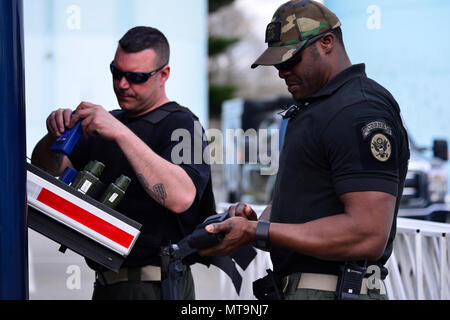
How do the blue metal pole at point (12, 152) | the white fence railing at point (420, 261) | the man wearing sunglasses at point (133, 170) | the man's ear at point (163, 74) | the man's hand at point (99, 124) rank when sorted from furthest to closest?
the white fence railing at point (420, 261), the man's ear at point (163, 74), the man wearing sunglasses at point (133, 170), the man's hand at point (99, 124), the blue metal pole at point (12, 152)

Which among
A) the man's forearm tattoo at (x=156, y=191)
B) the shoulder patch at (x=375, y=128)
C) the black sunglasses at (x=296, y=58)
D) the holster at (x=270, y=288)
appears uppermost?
the black sunglasses at (x=296, y=58)

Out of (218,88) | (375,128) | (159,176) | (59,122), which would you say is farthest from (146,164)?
(218,88)

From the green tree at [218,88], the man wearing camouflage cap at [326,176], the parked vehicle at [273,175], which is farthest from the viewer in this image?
the green tree at [218,88]

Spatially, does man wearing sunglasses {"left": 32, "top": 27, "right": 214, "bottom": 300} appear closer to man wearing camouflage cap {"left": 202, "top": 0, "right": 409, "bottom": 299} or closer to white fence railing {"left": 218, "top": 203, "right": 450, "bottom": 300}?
man wearing camouflage cap {"left": 202, "top": 0, "right": 409, "bottom": 299}

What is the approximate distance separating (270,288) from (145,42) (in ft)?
3.97

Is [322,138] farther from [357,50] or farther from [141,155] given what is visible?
[357,50]

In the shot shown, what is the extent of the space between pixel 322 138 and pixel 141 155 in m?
0.72

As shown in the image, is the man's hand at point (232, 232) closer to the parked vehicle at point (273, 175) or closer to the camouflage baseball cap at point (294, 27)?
the camouflage baseball cap at point (294, 27)

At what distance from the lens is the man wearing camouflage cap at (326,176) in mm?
2168

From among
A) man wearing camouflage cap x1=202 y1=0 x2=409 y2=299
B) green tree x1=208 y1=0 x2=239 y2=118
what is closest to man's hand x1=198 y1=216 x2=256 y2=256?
man wearing camouflage cap x1=202 y1=0 x2=409 y2=299

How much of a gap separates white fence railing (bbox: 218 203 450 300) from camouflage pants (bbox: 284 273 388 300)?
1513 mm

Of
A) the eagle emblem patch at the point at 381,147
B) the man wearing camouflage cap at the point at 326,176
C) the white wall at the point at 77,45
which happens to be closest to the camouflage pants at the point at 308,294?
the man wearing camouflage cap at the point at 326,176

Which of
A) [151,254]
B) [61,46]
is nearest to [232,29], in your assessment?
[61,46]

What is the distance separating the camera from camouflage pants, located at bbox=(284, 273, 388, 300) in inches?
94.3
